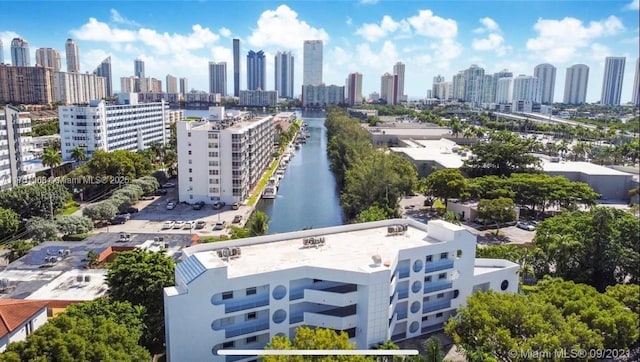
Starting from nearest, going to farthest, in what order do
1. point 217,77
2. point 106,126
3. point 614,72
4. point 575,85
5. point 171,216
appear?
point 614,72
point 171,216
point 106,126
point 575,85
point 217,77

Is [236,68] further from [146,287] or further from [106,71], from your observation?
[146,287]

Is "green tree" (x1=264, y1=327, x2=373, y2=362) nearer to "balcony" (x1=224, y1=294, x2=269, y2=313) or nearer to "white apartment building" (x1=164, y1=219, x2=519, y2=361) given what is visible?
"balcony" (x1=224, y1=294, x2=269, y2=313)

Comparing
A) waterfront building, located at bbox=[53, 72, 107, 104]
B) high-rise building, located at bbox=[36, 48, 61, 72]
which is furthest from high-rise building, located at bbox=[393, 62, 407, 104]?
high-rise building, located at bbox=[36, 48, 61, 72]

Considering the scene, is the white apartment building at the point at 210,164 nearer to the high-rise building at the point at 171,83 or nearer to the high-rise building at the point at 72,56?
the high-rise building at the point at 72,56

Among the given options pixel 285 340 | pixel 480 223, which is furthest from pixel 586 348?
pixel 480 223

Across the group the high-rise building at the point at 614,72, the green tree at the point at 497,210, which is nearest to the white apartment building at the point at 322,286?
the high-rise building at the point at 614,72

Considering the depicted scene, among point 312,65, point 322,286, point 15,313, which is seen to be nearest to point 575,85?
point 312,65
